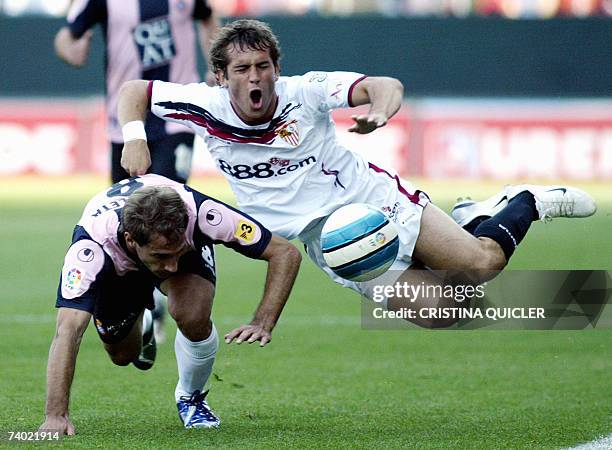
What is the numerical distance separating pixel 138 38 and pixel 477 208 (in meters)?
2.98

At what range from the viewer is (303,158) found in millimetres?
6625

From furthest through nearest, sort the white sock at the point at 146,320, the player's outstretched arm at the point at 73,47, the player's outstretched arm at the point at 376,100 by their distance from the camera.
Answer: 1. the player's outstretched arm at the point at 73,47
2. the white sock at the point at 146,320
3. the player's outstretched arm at the point at 376,100

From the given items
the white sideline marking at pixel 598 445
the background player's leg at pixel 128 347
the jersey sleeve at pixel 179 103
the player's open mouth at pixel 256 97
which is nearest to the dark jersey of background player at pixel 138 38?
the jersey sleeve at pixel 179 103

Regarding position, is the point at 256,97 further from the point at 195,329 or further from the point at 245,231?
the point at 195,329

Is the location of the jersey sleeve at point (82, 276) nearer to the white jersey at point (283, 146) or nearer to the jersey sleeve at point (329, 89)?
the white jersey at point (283, 146)

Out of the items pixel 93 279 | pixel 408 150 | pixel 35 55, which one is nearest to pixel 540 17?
pixel 408 150

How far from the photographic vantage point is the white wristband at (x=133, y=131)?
6.22 m

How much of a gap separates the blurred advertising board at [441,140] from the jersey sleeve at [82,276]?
15876mm

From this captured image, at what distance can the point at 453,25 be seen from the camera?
75.3 feet

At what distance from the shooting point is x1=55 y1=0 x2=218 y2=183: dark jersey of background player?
9.08 metres

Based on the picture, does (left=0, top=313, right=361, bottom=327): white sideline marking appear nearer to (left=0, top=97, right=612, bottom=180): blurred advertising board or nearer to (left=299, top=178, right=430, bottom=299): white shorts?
(left=299, top=178, right=430, bottom=299): white shorts

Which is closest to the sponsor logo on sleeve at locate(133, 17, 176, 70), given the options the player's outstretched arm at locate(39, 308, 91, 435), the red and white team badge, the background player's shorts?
the background player's shorts

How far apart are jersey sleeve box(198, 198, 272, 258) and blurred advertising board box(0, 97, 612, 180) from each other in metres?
15.8

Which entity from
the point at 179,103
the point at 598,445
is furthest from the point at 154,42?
the point at 598,445
